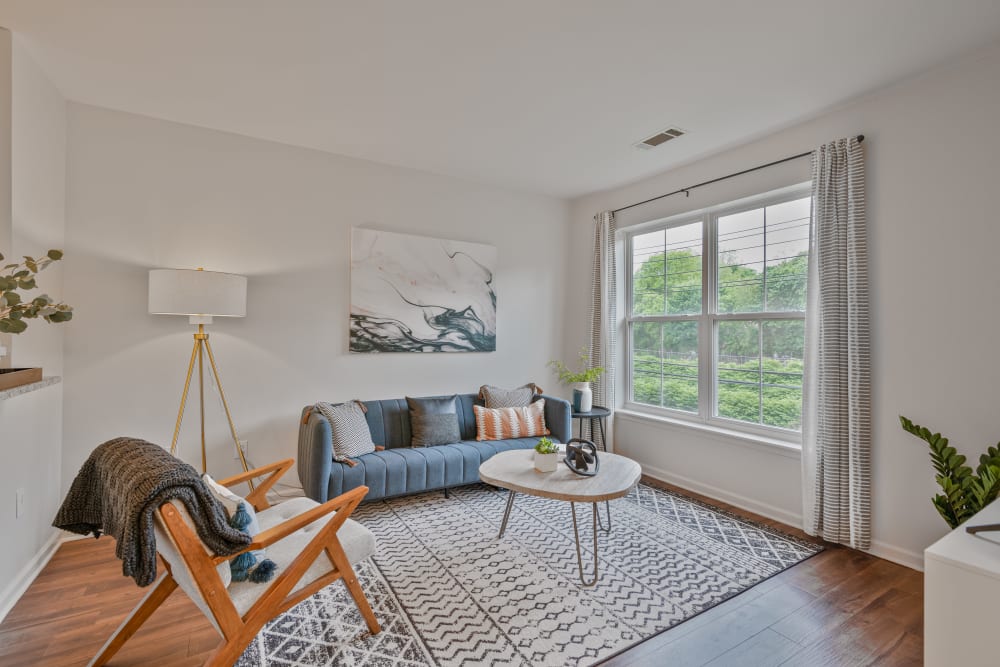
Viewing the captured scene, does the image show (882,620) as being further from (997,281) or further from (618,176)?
(618,176)

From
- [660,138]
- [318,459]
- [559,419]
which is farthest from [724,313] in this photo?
[318,459]

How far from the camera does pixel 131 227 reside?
316 cm

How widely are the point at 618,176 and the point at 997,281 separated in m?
2.66

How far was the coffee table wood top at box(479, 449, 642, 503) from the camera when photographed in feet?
8.07

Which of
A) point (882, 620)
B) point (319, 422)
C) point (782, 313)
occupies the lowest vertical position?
point (882, 620)

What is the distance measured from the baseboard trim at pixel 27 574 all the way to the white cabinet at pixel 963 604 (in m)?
3.63

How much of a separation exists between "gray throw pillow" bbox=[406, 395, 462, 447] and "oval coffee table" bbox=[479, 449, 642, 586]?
0.83 m

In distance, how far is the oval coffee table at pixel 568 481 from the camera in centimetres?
246

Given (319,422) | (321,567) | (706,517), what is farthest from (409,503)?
(706,517)

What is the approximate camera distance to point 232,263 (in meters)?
3.47

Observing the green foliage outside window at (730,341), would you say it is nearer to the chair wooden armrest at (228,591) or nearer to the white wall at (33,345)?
the chair wooden armrest at (228,591)

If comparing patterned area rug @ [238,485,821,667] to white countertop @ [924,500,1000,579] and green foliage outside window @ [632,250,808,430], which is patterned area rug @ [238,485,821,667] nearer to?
green foliage outside window @ [632,250,808,430]

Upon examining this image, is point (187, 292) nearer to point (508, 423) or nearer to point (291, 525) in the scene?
point (291, 525)

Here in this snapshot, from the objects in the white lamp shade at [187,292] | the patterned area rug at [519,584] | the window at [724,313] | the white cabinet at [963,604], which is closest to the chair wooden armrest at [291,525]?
the patterned area rug at [519,584]
